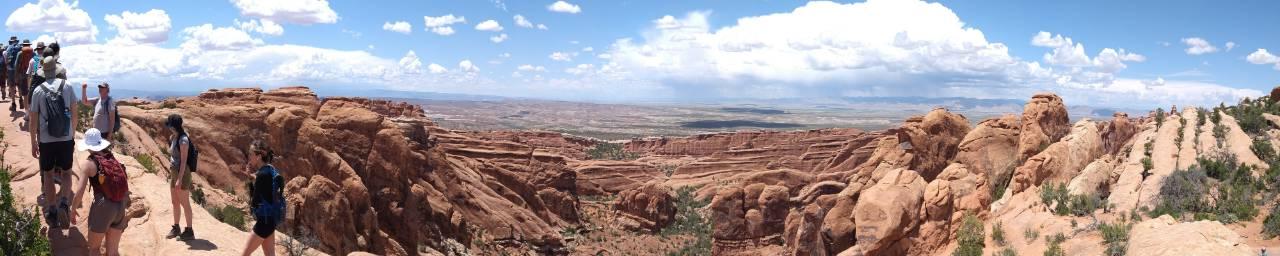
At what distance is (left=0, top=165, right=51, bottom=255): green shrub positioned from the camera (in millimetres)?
9422

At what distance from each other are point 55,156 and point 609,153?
104 meters

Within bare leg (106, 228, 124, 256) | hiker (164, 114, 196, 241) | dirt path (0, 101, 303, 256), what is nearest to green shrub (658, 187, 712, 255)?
dirt path (0, 101, 303, 256)

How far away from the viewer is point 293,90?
37.3 m

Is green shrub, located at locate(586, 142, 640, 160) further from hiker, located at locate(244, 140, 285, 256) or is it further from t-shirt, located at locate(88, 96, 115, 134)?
hiker, located at locate(244, 140, 285, 256)

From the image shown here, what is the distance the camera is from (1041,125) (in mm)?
29281

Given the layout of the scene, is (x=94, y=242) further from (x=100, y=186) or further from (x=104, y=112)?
(x=104, y=112)

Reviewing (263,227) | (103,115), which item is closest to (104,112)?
(103,115)

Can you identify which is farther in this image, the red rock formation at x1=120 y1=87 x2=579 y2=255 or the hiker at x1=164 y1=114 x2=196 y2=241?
the red rock formation at x1=120 y1=87 x2=579 y2=255

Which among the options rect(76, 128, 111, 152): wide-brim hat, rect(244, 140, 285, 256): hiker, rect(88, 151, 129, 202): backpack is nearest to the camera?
rect(76, 128, 111, 152): wide-brim hat

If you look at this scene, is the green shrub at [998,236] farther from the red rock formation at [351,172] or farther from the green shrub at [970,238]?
the red rock formation at [351,172]

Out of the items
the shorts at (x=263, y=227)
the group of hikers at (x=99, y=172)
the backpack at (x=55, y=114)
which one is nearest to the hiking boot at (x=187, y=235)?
the group of hikers at (x=99, y=172)

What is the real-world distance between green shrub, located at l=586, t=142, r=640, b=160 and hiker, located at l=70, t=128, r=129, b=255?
9570 centimetres

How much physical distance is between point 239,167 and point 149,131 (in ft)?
9.48

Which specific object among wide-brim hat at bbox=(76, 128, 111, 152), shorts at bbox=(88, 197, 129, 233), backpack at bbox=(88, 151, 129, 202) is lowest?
shorts at bbox=(88, 197, 129, 233)
